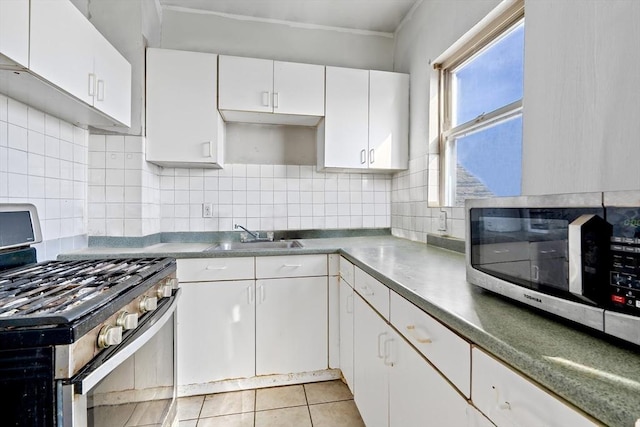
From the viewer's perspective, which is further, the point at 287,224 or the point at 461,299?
the point at 287,224

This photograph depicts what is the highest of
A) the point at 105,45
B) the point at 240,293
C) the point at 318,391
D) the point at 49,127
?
the point at 105,45

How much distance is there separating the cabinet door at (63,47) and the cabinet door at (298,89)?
3.47 ft

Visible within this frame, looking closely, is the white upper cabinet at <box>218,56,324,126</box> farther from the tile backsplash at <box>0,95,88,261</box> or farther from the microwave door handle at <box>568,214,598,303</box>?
the microwave door handle at <box>568,214,598,303</box>

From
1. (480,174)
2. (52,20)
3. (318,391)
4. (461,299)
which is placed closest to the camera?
(461,299)

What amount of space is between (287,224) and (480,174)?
142cm

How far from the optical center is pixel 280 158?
2504 millimetres

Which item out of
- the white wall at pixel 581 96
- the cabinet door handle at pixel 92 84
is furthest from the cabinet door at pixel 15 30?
the white wall at pixel 581 96

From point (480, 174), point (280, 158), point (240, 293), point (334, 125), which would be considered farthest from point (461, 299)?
point (280, 158)

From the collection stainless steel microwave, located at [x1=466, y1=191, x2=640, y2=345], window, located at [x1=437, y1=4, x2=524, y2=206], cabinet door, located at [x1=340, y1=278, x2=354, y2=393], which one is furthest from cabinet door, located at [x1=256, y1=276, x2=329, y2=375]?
stainless steel microwave, located at [x1=466, y1=191, x2=640, y2=345]

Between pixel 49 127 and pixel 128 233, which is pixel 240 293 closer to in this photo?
pixel 128 233

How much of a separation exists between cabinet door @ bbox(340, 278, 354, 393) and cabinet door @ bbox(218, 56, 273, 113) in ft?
4.37

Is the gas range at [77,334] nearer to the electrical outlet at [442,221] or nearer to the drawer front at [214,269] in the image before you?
the drawer front at [214,269]

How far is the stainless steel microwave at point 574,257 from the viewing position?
0.52 meters

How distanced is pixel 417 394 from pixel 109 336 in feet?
3.04
